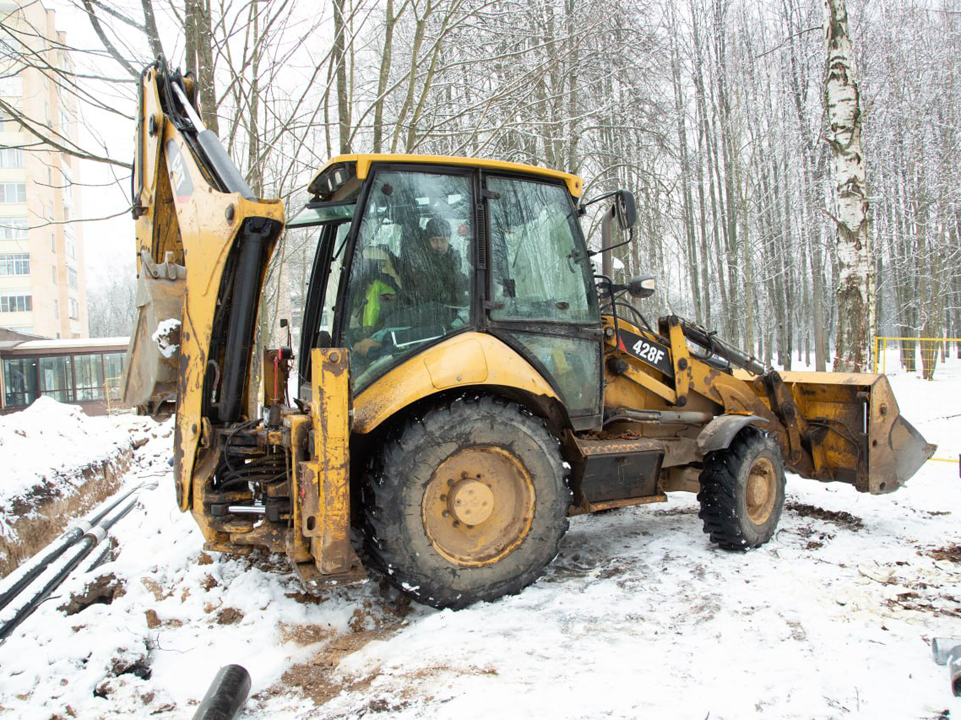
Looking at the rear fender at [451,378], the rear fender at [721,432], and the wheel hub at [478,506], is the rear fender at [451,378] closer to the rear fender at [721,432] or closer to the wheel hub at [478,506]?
the wheel hub at [478,506]

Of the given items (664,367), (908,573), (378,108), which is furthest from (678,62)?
(908,573)

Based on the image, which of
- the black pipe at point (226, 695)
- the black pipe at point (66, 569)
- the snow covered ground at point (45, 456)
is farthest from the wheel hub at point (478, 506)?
the snow covered ground at point (45, 456)

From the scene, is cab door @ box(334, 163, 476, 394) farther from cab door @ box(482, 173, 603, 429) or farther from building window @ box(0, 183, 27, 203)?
building window @ box(0, 183, 27, 203)

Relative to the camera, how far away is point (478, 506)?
3.78 metres

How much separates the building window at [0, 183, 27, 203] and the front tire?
5077 centimetres

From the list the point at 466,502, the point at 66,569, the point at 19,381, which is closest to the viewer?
the point at 466,502

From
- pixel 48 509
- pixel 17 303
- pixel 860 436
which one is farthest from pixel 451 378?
pixel 17 303

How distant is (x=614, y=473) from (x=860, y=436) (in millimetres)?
2323

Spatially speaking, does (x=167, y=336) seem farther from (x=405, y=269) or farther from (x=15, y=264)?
(x=15, y=264)

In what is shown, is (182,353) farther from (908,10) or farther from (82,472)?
(908,10)

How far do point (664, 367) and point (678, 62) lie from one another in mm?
17347

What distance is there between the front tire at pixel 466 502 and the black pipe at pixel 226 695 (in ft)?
2.83

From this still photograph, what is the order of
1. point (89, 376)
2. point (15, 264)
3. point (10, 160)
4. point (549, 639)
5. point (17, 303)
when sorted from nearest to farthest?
point (549, 639) → point (89, 376) → point (10, 160) → point (15, 264) → point (17, 303)

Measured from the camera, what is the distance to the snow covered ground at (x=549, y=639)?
2.77m
